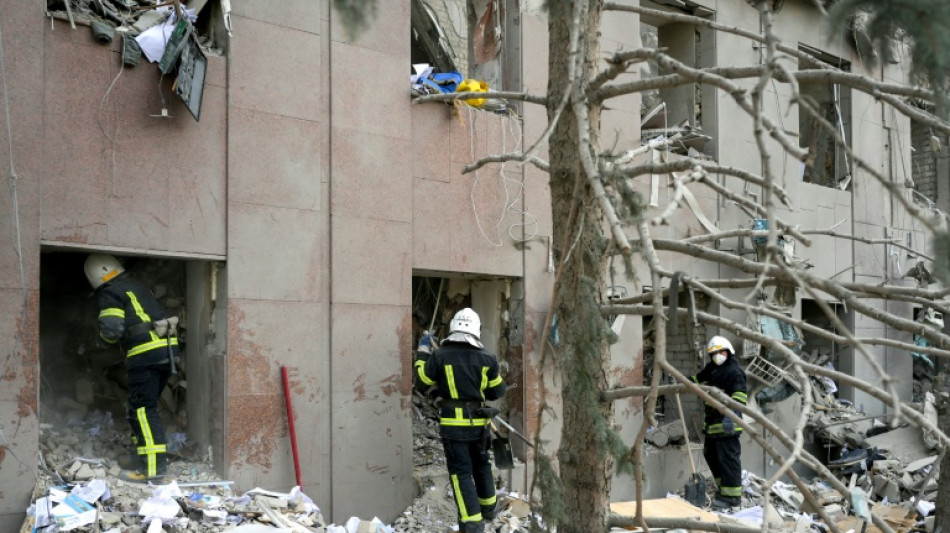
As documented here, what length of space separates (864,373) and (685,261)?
4.47 meters

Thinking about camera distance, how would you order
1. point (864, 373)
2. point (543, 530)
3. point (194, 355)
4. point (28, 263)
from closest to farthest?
point (543, 530)
point (28, 263)
point (194, 355)
point (864, 373)

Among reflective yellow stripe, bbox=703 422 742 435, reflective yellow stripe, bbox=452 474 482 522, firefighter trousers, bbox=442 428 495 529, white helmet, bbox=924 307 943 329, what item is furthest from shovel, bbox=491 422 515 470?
white helmet, bbox=924 307 943 329

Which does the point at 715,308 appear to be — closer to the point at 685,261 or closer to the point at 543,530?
the point at 685,261

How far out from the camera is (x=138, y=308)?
24.2ft

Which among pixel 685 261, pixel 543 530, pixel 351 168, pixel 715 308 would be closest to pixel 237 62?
pixel 351 168

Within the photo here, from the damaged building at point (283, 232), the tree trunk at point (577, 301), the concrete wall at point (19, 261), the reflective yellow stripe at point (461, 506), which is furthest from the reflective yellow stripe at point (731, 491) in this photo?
the concrete wall at point (19, 261)

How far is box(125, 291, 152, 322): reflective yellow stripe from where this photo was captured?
7340 mm

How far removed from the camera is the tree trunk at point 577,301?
4660mm

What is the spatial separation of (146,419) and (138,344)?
1.87ft

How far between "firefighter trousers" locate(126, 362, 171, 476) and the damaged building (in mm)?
343

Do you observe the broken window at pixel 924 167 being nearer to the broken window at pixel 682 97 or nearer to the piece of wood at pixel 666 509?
the broken window at pixel 682 97

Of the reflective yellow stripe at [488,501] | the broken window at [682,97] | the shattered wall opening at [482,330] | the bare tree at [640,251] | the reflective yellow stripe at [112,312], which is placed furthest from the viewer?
the broken window at [682,97]

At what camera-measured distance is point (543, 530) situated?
4.83 meters

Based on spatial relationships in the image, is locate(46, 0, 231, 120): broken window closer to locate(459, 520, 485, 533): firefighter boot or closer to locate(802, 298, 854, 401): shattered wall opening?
locate(459, 520, 485, 533): firefighter boot
